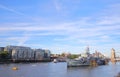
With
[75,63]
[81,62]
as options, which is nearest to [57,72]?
[75,63]

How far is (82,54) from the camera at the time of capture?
168m

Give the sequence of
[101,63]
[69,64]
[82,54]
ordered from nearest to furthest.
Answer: [69,64] < [82,54] < [101,63]

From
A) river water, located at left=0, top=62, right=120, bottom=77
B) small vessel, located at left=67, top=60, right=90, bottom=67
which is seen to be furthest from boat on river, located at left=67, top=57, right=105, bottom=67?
river water, located at left=0, top=62, right=120, bottom=77

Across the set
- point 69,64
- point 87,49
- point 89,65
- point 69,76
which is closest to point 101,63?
point 87,49

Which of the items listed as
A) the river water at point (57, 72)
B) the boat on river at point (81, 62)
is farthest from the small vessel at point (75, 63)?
the river water at point (57, 72)

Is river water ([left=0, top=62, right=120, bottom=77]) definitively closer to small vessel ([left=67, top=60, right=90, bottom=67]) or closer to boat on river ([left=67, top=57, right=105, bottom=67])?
small vessel ([left=67, top=60, right=90, bottom=67])

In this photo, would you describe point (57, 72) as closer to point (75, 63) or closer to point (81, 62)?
point (75, 63)

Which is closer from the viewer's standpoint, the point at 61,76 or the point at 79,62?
the point at 61,76

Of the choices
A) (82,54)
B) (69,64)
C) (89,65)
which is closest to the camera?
(69,64)

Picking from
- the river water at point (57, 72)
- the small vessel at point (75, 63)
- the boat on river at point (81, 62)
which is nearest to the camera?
the river water at point (57, 72)

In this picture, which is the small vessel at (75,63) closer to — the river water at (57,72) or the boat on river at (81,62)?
the boat on river at (81,62)

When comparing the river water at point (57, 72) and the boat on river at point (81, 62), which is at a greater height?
the boat on river at point (81, 62)

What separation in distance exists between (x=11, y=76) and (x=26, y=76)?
4729 mm

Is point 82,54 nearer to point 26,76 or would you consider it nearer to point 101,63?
point 101,63
